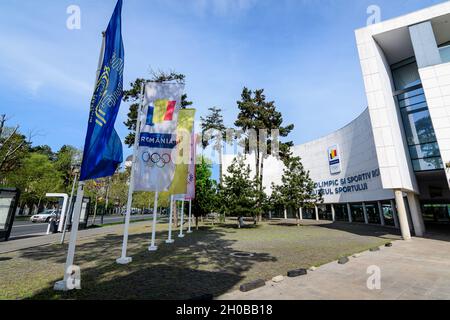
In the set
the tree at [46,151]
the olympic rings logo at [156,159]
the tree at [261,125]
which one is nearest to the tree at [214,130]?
the tree at [261,125]

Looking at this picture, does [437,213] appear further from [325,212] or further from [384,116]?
[384,116]

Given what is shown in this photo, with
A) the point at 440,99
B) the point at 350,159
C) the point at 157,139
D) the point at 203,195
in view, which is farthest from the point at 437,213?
the point at 157,139

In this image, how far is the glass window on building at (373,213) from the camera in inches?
1007

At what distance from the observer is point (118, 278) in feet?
19.2

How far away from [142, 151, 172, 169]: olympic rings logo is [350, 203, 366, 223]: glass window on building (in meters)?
29.1

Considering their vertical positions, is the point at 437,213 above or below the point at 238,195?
below

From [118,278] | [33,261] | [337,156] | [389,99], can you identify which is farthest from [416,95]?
[33,261]

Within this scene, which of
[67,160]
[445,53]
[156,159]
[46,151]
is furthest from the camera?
[46,151]

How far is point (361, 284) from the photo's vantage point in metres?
5.27

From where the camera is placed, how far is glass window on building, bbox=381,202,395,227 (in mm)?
23672

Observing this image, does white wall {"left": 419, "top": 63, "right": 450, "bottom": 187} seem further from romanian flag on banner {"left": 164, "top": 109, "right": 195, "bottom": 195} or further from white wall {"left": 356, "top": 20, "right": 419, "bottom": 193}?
romanian flag on banner {"left": 164, "top": 109, "right": 195, "bottom": 195}

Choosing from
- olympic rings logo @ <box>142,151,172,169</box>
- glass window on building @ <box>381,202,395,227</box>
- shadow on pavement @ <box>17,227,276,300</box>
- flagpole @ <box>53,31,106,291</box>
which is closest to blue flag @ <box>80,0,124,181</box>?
flagpole @ <box>53,31,106,291</box>

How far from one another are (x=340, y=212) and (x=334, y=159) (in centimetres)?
824
